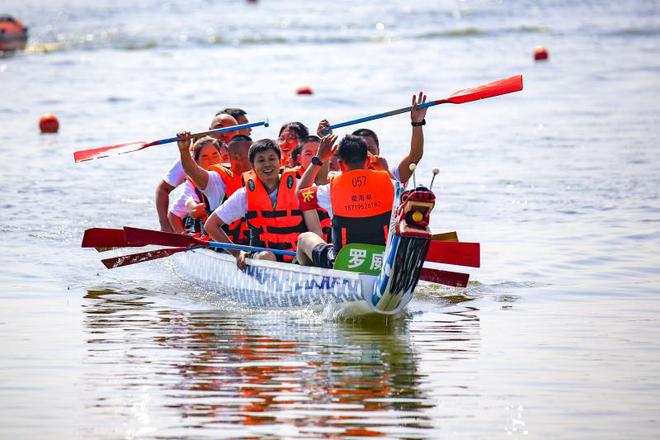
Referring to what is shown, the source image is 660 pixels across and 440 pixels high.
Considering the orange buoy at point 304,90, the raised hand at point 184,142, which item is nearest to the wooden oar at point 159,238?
the raised hand at point 184,142

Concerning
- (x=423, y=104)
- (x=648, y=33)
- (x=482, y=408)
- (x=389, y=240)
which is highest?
(x=648, y=33)

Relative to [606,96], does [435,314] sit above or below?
below

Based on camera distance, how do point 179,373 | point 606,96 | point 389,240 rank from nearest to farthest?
point 179,373 → point 389,240 → point 606,96

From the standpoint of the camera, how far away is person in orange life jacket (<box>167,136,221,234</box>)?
11.7 m

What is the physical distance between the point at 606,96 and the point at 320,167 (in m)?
18.6

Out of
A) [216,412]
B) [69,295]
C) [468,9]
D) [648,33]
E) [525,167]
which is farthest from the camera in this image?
[468,9]

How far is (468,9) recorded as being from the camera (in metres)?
50.4

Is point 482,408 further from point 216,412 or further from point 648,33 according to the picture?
point 648,33

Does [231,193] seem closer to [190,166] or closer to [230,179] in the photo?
[230,179]

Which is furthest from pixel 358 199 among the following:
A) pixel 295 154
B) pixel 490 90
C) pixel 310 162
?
pixel 295 154

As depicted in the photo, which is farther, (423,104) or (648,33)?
(648,33)

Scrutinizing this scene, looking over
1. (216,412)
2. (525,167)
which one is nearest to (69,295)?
(216,412)

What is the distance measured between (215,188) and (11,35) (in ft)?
91.1

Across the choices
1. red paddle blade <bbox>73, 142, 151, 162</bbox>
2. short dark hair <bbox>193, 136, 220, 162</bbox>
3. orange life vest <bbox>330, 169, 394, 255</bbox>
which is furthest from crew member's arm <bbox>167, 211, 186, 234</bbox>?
orange life vest <bbox>330, 169, 394, 255</bbox>
